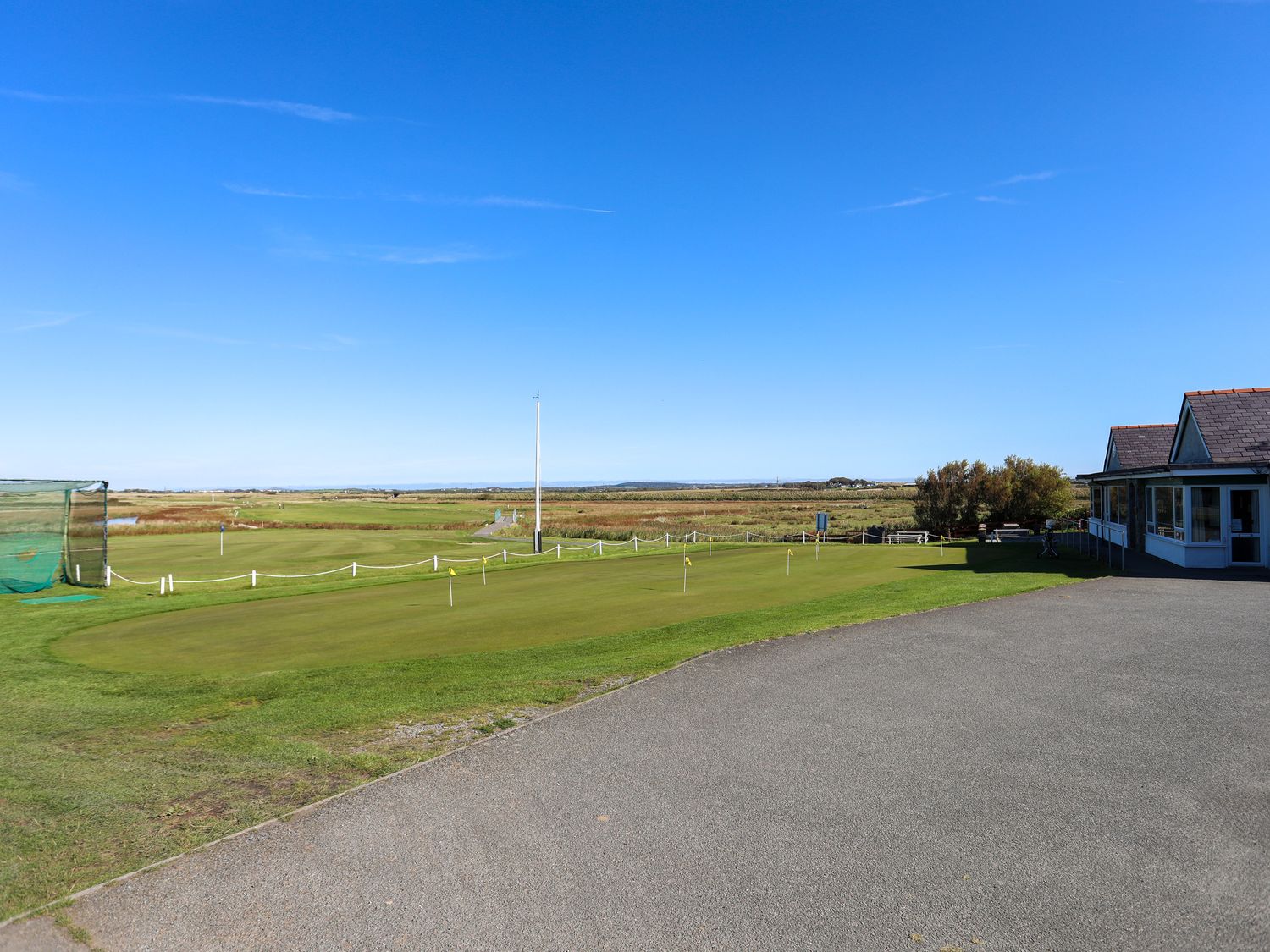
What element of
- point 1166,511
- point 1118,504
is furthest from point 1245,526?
point 1118,504

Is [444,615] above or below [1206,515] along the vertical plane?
below

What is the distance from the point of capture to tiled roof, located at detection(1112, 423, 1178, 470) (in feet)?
107

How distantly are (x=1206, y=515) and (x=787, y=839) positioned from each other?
23438mm

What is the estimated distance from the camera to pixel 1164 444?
33250mm

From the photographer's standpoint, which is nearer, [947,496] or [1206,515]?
[1206,515]

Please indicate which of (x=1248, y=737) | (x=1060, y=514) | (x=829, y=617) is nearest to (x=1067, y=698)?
(x=1248, y=737)

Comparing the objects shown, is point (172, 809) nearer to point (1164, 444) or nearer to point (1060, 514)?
point (1164, 444)

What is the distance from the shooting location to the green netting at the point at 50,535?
2177 cm

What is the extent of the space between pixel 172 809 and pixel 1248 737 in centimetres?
934

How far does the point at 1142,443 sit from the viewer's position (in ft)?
109

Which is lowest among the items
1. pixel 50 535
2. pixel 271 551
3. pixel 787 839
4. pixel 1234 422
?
pixel 271 551

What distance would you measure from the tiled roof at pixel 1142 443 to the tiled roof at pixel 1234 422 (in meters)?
8.39

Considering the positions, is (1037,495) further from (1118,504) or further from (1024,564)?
(1024,564)

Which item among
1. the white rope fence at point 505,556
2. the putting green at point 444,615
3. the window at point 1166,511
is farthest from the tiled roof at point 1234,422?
the white rope fence at point 505,556
